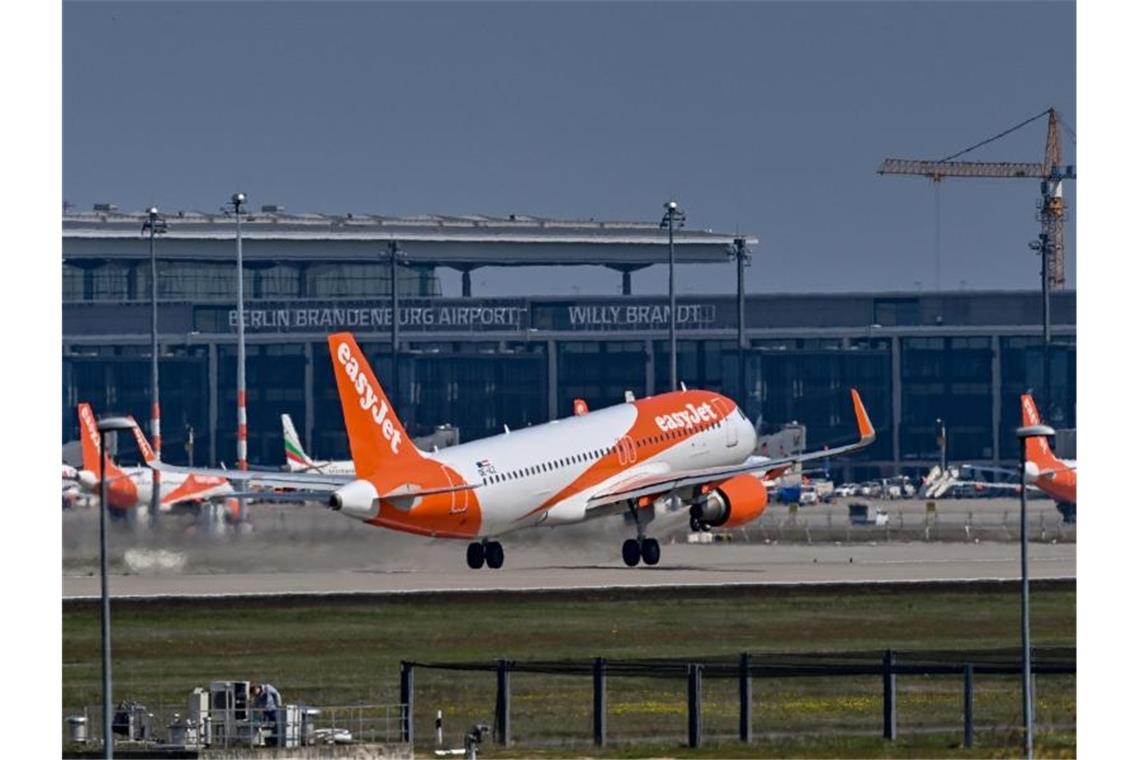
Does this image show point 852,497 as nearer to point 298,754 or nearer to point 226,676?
point 226,676

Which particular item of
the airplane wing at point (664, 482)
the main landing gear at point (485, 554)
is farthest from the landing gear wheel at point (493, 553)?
the airplane wing at point (664, 482)

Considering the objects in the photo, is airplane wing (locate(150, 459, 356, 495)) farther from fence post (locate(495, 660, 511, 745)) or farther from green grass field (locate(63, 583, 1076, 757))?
fence post (locate(495, 660, 511, 745))

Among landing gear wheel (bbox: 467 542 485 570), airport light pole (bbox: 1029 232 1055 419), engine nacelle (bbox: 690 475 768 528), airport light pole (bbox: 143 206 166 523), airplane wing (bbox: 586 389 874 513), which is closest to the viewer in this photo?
landing gear wheel (bbox: 467 542 485 570)

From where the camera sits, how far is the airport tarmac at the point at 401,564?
87.9m

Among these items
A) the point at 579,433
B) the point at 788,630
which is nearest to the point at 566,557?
the point at 579,433

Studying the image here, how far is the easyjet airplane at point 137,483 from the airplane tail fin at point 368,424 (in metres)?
25.2

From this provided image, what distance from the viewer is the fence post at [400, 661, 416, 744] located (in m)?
49.5

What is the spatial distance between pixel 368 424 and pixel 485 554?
34.7ft

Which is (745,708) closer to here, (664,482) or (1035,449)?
(664,482)

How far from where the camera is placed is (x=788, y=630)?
239 feet

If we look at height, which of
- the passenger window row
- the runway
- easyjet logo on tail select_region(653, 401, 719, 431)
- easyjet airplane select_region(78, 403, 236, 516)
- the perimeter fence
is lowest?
the runway

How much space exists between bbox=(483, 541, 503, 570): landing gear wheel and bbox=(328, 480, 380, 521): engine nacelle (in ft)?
33.4

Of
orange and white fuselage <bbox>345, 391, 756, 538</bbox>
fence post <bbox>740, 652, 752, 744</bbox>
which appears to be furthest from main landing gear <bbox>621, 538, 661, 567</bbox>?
fence post <bbox>740, 652, 752, 744</bbox>
